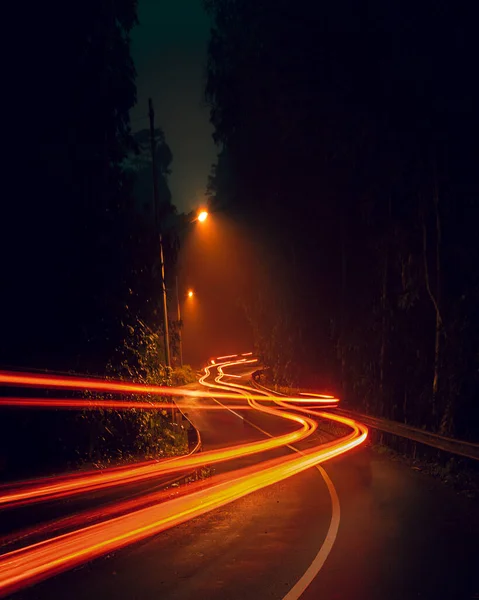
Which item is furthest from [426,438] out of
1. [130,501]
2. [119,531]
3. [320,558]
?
[119,531]

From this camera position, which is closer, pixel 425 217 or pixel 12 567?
pixel 12 567

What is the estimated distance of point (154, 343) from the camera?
57.8ft

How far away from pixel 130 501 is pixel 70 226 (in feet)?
21.8

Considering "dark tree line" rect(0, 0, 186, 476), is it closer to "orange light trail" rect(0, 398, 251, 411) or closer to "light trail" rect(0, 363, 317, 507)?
"orange light trail" rect(0, 398, 251, 411)

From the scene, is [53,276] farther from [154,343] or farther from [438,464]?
[438,464]

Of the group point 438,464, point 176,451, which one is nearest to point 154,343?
point 176,451

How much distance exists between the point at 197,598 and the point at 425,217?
13058mm

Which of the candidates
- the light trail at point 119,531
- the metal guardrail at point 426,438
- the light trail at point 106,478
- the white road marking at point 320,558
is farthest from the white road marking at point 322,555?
the light trail at point 106,478

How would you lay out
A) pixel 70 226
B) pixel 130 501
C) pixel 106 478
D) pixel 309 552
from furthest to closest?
1. pixel 70 226
2. pixel 106 478
3. pixel 130 501
4. pixel 309 552

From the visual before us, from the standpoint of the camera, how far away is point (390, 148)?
1584 centimetres

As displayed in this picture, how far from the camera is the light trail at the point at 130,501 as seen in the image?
723 centimetres

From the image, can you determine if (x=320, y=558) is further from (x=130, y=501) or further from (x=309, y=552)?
(x=130, y=501)

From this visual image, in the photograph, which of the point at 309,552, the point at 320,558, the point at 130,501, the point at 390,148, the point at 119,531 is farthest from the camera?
the point at 390,148

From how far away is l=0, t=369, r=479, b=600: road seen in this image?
21.4ft
